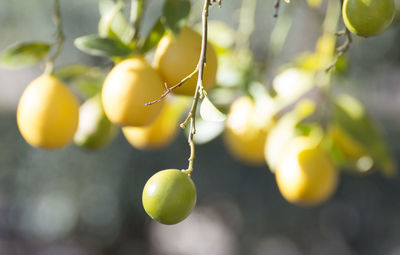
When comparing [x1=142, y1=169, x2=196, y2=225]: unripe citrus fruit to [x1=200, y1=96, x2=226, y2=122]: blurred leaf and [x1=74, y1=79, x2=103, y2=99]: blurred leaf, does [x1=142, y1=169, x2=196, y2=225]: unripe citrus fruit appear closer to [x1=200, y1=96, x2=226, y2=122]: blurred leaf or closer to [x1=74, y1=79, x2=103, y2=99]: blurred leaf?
[x1=200, y1=96, x2=226, y2=122]: blurred leaf

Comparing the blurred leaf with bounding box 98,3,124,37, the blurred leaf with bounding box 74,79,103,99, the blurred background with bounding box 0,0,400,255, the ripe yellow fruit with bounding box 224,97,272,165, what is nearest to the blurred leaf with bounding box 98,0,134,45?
the blurred leaf with bounding box 98,3,124,37

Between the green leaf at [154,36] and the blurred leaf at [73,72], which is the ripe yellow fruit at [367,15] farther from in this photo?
the blurred leaf at [73,72]

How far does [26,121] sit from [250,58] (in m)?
0.33

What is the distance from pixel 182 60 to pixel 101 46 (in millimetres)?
83

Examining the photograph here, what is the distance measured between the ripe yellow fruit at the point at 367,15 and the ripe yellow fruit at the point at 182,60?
0.15 m

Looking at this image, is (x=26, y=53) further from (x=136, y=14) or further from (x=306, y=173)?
(x=306, y=173)

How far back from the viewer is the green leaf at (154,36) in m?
0.54

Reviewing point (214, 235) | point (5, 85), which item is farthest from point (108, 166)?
point (5, 85)

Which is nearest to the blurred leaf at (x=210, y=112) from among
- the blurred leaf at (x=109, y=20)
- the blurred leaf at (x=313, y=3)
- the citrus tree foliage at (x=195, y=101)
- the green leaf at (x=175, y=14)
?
the citrus tree foliage at (x=195, y=101)

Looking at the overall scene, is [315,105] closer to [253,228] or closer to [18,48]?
[18,48]

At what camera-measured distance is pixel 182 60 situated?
1.62ft

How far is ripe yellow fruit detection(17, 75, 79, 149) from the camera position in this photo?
56 cm

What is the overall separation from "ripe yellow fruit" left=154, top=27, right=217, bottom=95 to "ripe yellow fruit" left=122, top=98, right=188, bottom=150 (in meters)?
0.18

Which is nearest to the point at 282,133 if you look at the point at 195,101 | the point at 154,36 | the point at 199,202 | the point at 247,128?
the point at 247,128
